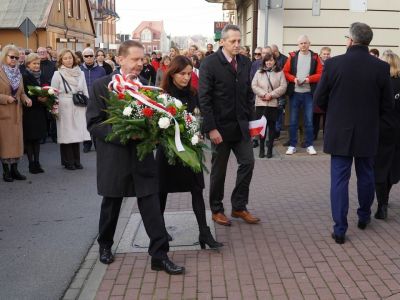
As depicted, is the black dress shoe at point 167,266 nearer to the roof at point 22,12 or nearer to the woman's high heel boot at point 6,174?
the woman's high heel boot at point 6,174

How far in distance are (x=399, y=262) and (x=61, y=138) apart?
596cm

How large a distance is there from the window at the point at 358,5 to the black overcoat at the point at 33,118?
7726mm

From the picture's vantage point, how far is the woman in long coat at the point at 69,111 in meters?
9.00

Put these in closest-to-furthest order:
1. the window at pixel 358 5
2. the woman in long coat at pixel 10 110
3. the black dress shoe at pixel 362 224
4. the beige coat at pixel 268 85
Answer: the black dress shoe at pixel 362 224 → the woman in long coat at pixel 10 110 → the beige coat at pixel 268 85 → the window at pixel 358 5

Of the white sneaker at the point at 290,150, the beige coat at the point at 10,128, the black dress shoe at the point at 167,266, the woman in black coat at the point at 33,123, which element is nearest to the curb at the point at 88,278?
the black dress shoe at the point at 167,266

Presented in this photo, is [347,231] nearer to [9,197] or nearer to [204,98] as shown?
[204,98]

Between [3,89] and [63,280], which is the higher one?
[3,89]

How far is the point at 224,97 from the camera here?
5559mm

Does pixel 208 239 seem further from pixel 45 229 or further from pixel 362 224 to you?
pixel 45 229

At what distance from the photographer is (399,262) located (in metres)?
4.82

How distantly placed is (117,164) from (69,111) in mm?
4958

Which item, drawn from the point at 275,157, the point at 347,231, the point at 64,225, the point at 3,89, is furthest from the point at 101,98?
the point at 275,157

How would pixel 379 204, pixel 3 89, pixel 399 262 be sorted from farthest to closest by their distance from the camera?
1. pixel 3 89
2. pixel 379 204
3. pixel 399 262

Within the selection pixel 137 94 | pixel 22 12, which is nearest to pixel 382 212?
pixel 137 94
